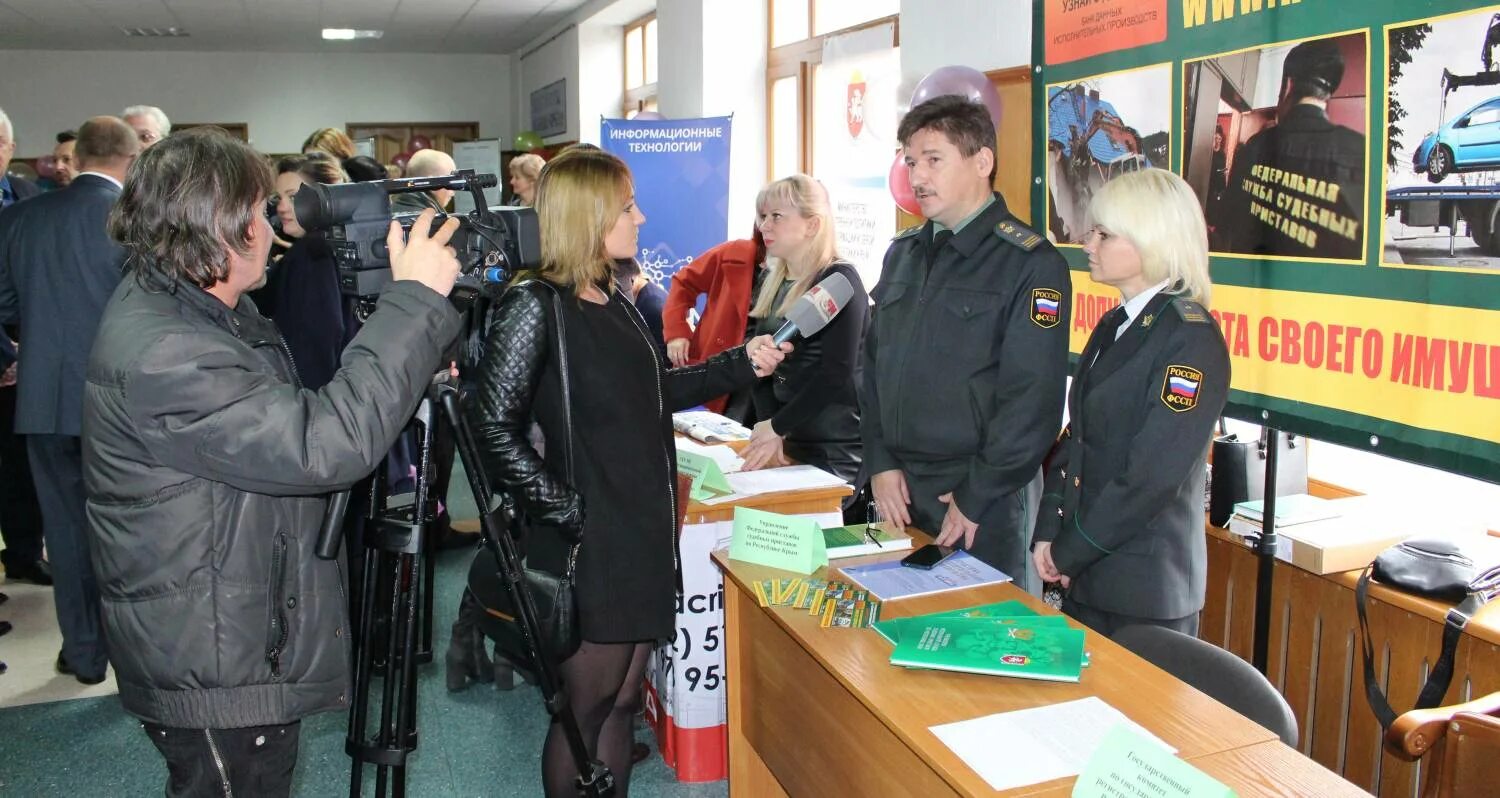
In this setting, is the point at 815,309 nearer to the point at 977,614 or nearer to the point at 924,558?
the point at 924,558

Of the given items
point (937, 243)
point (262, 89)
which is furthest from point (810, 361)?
point (262, 89)

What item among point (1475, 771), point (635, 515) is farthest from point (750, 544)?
point (1475, 771)

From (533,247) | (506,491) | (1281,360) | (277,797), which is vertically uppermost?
(533,247)

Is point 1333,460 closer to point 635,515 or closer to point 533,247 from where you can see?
point 635,515

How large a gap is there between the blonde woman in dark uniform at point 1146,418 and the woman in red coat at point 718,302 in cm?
186

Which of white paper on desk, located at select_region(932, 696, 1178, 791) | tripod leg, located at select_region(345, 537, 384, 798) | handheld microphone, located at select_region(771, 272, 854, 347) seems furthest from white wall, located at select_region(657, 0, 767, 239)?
white paper on desk, located at select_region(932, 696, 1178, 791)

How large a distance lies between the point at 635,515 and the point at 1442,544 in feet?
4.90

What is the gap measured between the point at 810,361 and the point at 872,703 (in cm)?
155

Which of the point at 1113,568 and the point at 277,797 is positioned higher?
the point at 1113,568

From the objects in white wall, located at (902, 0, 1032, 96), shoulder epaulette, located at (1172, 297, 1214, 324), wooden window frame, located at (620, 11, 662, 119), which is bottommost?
shoulder epaulette, located at (1172, 297, 1214, 324)

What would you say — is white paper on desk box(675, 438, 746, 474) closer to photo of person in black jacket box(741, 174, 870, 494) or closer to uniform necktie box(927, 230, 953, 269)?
photo of person in black jacket box(741, 174, 870, 494)

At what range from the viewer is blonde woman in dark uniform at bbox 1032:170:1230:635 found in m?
1.87

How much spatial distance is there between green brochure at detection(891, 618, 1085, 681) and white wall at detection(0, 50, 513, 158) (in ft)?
39.0

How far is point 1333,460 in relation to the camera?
2781mm
